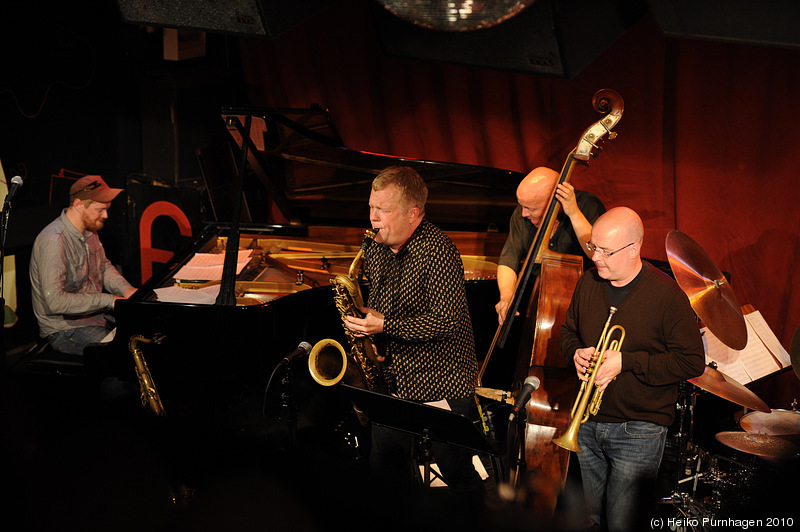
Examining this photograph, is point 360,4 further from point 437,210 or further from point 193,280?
point 193,280

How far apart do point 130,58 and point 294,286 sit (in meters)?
3.89

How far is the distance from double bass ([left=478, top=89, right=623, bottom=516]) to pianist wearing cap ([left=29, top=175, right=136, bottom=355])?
2724 millimetres

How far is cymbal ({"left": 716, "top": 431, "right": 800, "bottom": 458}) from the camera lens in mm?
2877

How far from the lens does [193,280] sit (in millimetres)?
4125

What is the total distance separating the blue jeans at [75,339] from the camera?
167 inches

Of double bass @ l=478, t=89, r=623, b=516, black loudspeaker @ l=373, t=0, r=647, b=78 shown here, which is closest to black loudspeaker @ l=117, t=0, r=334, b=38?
black loudspeaker @ l=373, t=0, r=647, b=78

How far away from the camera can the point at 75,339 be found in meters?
4.27

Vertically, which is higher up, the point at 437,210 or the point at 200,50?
the point at 200,50

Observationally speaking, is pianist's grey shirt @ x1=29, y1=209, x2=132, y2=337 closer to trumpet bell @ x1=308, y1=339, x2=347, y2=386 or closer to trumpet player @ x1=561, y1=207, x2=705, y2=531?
trumpet bell @ x1=308, y1=339, x2=347, y2=386

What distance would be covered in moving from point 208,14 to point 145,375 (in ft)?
6.79

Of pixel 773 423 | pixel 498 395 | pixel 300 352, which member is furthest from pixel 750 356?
pixel 300 352

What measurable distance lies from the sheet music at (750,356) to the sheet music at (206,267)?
2851mm

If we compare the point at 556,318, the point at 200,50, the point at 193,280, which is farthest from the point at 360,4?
the point at 556,318

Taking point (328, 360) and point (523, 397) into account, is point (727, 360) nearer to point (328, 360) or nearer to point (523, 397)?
point (523, 397)
